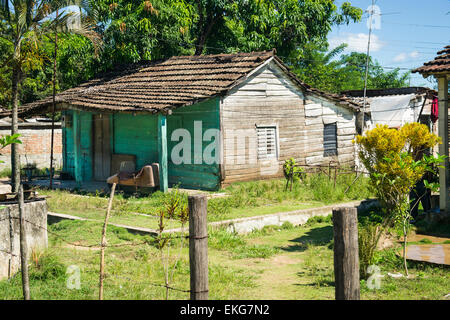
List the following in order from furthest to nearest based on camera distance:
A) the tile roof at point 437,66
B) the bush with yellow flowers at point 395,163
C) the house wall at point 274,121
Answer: the house wall at point 274,121
the tile roof at point 437,66
the bush with yellow flowers at point 395,163

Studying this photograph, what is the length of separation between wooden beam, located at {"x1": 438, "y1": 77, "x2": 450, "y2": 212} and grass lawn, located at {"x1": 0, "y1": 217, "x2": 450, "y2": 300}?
2.86 m

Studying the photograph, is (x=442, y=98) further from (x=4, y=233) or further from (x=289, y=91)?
(x=4, y=233)

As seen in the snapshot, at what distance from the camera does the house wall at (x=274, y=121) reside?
16.6m

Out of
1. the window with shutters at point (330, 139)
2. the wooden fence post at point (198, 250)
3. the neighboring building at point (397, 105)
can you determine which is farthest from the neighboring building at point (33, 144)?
the wooden fence post at point (198, 250)

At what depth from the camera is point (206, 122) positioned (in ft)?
53.9

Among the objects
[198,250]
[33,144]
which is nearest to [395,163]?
[198,250]

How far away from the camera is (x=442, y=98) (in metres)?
11.4

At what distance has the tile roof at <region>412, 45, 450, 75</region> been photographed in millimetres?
10970

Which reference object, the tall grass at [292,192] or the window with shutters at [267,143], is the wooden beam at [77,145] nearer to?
the tall grass at [292,192]

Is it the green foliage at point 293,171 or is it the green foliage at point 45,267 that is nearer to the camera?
the green foliage at point 45,267

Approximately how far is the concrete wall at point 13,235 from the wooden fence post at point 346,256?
4.16 meters

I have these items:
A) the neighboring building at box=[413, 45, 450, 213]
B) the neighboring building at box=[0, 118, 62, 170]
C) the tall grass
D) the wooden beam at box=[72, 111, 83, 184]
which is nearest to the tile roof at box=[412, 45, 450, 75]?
the neighboring building at box=[413, 45, 450, 213]

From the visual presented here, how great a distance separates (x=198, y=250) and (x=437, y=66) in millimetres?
8273

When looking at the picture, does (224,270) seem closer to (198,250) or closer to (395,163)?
(198,250)
